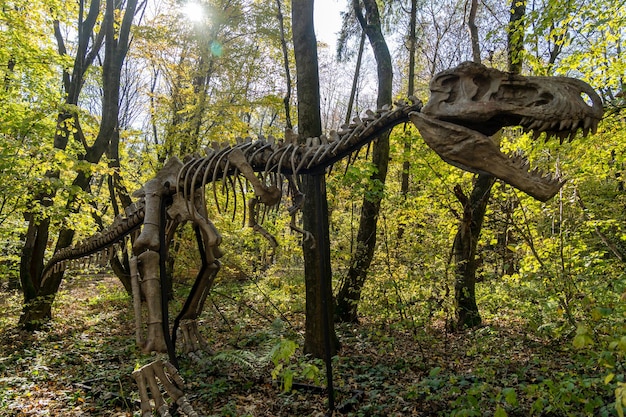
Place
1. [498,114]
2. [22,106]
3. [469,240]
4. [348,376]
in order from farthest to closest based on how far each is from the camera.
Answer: [22,106], [469,240], [348,376], [498,114]

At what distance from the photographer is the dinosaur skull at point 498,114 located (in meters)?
2.60

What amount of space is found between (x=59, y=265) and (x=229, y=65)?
8.06m

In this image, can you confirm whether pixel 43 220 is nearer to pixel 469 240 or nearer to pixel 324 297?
pixel 324 297

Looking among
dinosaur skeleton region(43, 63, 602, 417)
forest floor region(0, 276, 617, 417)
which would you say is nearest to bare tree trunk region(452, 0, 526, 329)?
forest floor region(0, 276, 617, 417)

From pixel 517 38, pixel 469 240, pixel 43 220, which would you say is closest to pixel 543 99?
pixel 517 38

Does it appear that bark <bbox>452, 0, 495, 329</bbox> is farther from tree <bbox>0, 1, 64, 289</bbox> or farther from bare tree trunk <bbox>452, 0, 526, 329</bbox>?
tree <bbox>0, 1, 64, 289</bbox>

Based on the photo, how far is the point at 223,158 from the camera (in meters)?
4.69

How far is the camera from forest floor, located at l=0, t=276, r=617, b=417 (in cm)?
420

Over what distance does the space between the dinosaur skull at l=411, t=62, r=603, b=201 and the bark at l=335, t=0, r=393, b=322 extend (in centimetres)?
552

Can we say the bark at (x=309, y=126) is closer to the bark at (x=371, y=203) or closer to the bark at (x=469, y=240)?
the bark at (x=371, y=203)

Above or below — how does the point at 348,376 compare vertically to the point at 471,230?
below

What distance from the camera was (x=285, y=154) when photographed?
4.29 meters

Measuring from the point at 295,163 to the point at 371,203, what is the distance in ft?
16.4

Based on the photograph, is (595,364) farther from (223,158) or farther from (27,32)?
(27,32)
